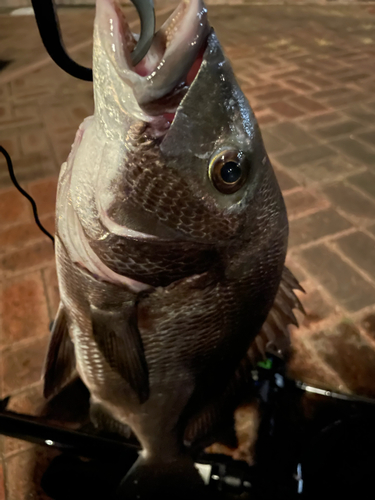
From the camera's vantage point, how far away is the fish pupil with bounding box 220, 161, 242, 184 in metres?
0.61

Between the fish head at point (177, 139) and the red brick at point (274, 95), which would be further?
the red brick at point (274, 95)

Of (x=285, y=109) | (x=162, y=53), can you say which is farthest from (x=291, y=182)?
(x=162, y=53)

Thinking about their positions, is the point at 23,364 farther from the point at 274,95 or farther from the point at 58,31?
the point at 274,95

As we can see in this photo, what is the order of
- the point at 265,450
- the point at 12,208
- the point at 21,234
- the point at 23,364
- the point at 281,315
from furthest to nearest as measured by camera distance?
the point at 12,208 → the point at 21,234 → the point at 23,364 → the point at 265,450 → the point at 281,315

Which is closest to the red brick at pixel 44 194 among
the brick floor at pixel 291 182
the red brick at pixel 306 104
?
the brick floor at pixel 291 182

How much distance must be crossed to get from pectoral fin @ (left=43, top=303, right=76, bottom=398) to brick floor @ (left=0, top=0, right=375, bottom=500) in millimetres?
395

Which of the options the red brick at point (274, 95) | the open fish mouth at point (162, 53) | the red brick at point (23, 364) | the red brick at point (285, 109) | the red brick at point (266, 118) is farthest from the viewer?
the red brick at point (274, 95)

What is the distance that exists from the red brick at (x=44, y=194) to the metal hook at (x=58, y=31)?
157 centimetres

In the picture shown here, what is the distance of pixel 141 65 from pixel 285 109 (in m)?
2.76

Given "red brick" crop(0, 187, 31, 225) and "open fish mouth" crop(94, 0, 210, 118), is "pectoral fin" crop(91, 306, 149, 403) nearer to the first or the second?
"open fish mouth" crop(94, 0, 210, 118)

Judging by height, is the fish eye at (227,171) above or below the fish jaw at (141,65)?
below

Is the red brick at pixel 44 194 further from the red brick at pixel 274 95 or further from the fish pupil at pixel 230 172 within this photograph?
the red brick at pixel 274 95

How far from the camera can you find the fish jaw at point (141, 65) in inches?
20.6

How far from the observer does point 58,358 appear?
97 cm
